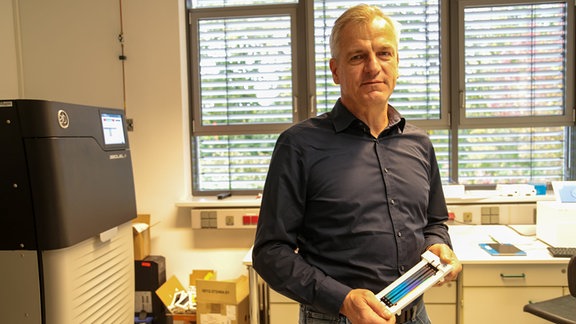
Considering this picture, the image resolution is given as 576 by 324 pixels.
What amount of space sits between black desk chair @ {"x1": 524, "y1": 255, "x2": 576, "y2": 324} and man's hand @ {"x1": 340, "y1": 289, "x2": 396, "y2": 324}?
1.04 m

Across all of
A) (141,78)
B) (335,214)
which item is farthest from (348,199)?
(141,78)

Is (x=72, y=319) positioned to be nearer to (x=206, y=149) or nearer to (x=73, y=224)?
(x=73, y=224)

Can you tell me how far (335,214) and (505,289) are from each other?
1.48 m

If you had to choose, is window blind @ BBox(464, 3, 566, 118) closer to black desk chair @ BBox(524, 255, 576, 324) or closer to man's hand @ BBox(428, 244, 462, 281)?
black desk chair @ BBox(524, 255, 576, 324)

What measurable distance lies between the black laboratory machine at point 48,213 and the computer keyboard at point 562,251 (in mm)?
2163

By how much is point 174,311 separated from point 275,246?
1.85m

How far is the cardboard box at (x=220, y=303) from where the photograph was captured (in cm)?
237

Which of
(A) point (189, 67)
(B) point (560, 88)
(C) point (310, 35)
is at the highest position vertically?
(C) point (310, 35)

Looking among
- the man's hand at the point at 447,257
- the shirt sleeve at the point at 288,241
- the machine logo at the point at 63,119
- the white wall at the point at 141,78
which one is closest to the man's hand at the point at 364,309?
the shirt sleeve at the point at 288,241

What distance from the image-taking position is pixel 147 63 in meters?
2.89

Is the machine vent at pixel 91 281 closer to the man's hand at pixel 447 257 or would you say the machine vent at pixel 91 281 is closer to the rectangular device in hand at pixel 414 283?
the rectangular device in hand at pixel 414 283

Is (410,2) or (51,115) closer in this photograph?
(51,115)

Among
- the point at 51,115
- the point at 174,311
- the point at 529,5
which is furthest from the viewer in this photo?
the point at 529,5

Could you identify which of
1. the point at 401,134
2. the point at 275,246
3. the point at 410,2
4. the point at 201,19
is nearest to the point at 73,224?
the point at 275,246
